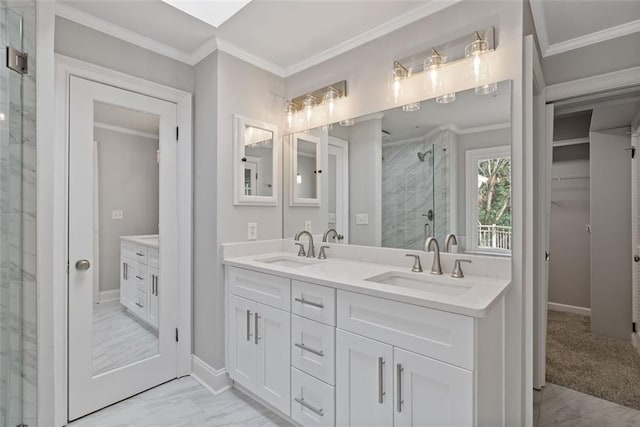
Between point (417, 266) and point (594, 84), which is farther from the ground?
point (594, 84)

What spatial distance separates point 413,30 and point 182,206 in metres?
1.93

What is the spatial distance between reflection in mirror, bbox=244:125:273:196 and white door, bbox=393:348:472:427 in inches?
62.0

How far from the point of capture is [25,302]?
1.28 m

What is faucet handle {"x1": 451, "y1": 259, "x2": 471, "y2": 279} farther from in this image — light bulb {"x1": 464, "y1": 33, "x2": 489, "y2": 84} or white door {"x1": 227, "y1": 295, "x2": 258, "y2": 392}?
white door {"x1": 227, "y1": 295, "x2": 258, "y2": 392}

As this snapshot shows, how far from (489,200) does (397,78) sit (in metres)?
0.90

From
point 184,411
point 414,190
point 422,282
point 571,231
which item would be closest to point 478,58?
point 414,190

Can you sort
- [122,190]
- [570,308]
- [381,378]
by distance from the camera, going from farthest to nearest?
[570,308] < [122,190] < [381,378]

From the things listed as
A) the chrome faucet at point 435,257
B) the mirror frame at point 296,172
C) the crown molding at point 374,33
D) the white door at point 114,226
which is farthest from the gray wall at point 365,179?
the white door at point 114,226

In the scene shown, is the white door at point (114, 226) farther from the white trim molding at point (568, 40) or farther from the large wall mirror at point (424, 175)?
the white trim molding at point (568, 40)

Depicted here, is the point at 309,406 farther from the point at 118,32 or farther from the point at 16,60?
the point at 118,32

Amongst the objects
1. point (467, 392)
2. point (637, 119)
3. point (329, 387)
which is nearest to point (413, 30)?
point (467, 392)

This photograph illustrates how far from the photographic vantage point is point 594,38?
1.91 meters

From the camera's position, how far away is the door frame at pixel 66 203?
1.78 meters

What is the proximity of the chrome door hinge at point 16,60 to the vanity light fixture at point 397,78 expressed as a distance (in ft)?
5.82
